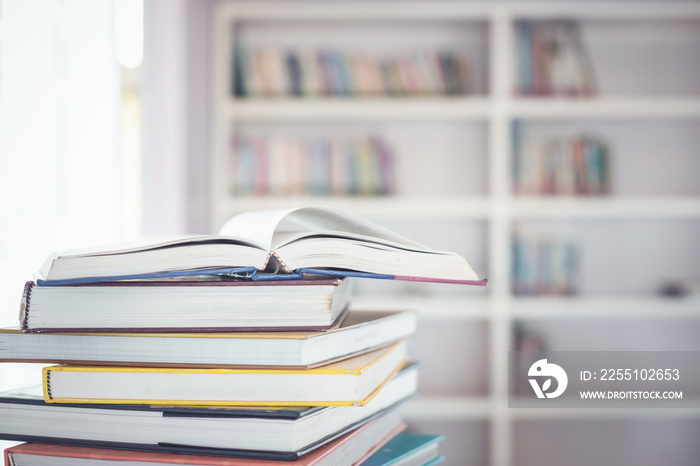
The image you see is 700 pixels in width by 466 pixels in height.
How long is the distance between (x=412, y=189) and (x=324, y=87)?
57cm

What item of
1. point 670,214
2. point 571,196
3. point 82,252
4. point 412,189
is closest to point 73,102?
point 82,252

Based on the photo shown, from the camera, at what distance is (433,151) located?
255cm

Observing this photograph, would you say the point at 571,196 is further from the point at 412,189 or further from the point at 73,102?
the point at 73,102

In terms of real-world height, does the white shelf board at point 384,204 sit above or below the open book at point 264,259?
above

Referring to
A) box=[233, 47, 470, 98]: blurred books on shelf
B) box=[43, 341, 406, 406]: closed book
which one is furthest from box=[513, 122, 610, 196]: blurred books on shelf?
box=[43, 341, 406, 406]: closed book

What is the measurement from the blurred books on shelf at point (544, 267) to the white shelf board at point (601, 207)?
0.12 m

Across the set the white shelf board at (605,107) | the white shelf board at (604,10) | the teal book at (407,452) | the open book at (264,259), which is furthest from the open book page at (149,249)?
the white shelf board at (604,10)

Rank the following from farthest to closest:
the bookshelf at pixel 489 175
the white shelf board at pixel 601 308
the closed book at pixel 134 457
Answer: the bookshelf at pixel 489 175 → the white shelf board at pixel 601 308 → the closed book at pixel 134 457

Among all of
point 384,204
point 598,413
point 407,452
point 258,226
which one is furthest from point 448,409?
point 258,226

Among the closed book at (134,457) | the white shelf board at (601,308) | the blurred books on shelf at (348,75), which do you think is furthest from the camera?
the blurred books on shelf at (348,75)

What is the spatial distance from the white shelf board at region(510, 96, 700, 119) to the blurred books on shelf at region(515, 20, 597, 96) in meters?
0.06

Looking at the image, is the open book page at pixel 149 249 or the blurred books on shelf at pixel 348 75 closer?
the open book page at pixel 149 249

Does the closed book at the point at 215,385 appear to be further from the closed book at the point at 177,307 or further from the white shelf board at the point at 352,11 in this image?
the white shelf board at the point at 352,11

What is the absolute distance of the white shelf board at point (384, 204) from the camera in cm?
226
